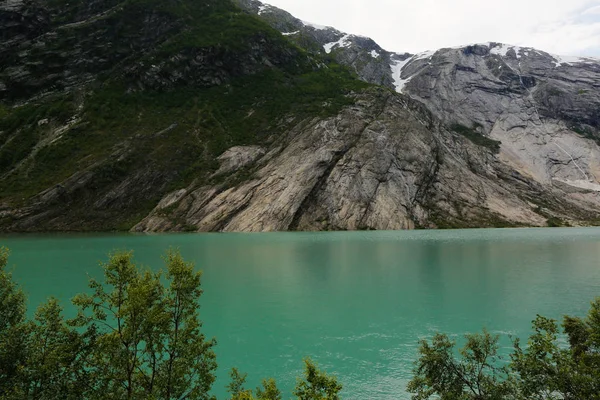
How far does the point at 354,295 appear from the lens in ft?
112

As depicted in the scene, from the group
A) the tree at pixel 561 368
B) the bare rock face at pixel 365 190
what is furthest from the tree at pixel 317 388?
the bare rock face at pixel 365 190

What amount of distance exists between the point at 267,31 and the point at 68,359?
166 metres

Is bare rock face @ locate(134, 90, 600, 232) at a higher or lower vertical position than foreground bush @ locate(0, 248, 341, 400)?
higher

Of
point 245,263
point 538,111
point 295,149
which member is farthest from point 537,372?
point 538,111

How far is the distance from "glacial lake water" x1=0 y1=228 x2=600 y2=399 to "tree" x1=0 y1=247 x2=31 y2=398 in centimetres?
272

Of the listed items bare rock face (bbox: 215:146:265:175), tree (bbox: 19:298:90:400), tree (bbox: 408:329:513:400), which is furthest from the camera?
bare rock face (bbox: 215:146:265:175)

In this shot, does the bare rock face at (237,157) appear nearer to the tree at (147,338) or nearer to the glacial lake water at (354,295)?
the glacial lake water at (354,295)

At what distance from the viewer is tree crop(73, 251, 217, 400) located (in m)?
12.4

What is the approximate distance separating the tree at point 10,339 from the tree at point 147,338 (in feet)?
5.79

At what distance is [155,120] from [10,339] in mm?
120106

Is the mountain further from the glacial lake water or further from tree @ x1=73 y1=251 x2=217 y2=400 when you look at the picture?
tree @ x1=73 y1=251 x2=217 y2=400

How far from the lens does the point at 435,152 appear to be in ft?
388

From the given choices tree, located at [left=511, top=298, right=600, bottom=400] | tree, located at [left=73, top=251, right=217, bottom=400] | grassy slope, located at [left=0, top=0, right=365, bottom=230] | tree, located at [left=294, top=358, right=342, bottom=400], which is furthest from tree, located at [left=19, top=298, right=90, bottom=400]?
grassy slope, located at [left=0, top=0, right=365, bottom=230]

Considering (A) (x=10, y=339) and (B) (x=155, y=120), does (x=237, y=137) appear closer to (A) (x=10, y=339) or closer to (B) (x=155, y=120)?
(B) (x=155, y=120)
